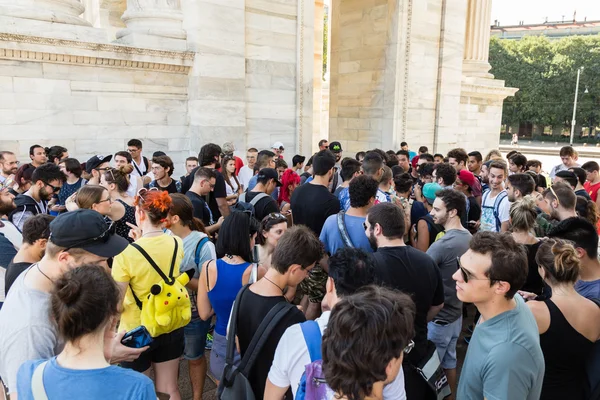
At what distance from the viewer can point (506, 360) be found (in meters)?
2.17

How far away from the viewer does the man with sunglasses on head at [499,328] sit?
2178 mm

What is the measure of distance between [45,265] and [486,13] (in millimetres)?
20000

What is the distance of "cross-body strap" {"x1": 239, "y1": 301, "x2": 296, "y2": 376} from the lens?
2.48 metres

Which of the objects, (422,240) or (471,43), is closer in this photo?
(422,240)

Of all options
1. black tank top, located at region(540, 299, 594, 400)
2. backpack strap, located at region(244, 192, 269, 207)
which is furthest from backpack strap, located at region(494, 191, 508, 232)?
black tank top, located at region(540, 299, 594, 400)

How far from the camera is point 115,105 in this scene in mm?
9102

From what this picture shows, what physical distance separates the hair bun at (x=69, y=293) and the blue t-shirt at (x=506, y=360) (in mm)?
2049

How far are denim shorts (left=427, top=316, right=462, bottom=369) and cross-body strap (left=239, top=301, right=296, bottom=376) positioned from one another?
196 cm

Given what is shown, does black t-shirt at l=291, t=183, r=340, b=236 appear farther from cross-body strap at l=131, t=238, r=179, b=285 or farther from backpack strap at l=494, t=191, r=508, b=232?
backpack strap at l=494, t=191, r=508, b=232

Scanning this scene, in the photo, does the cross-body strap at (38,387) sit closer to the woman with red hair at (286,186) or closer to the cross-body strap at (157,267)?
the cross-body strap at (157,267)

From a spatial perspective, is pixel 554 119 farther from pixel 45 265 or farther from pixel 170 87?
pixel 45 265

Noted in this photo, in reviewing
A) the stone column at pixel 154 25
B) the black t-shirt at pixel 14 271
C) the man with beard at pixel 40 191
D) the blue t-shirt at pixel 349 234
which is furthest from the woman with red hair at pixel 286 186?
the stone column at pixel 154 25

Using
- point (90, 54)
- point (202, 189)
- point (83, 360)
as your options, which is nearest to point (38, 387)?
point (83, 360)

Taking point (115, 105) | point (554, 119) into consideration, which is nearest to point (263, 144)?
point (115, 105)
